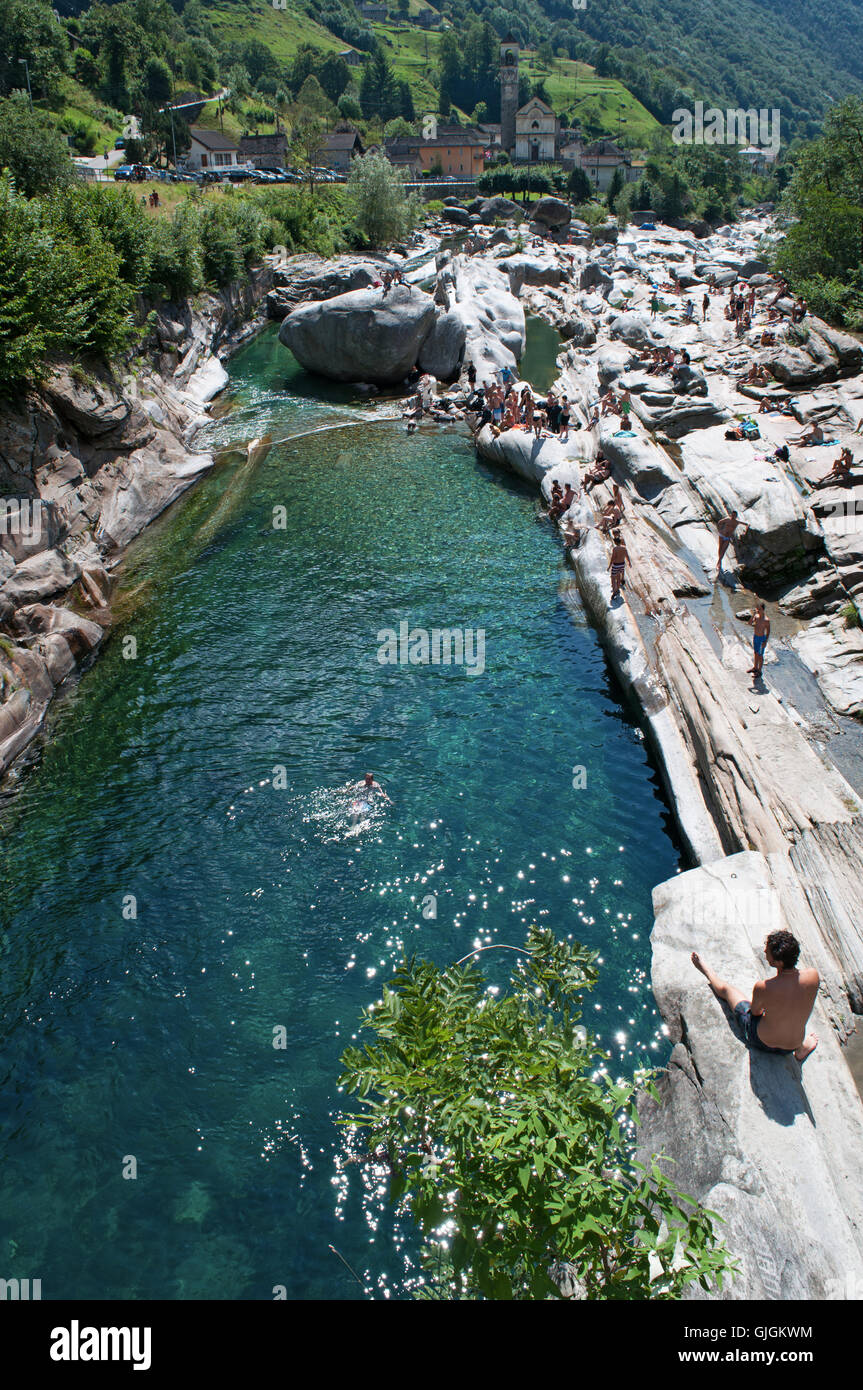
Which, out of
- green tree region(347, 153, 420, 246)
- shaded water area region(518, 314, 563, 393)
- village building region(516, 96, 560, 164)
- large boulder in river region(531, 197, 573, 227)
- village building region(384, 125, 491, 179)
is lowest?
shaded water area region(518, 314, 563, 393)

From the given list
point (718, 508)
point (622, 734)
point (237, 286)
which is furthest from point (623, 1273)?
point (237, 286)

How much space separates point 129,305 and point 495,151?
14622 cm

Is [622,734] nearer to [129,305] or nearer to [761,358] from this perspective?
[129,305]

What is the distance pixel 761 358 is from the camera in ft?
126

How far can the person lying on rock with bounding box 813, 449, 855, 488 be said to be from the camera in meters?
25.0

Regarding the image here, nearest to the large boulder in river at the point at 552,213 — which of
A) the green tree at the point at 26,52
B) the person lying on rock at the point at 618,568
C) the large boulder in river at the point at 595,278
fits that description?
the large boulder in river at the point at 595,278

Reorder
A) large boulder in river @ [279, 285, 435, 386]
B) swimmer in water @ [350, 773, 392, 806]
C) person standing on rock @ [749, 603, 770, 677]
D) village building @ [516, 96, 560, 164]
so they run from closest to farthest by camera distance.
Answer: swimmer in water @ [350, 773, 392, 806] < person standing on rock @ [749, 603, 770, 677] < large boulder in river @ [279, 285, 435, 386] < village building @ [516, 96, 560, 164]

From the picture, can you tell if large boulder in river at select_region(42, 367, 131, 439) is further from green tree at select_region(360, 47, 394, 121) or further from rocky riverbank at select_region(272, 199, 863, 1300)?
green tree at select_region(360, 47, 394, 121)

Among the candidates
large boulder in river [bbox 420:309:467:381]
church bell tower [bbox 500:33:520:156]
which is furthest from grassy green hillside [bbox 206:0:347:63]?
large boulder in river [bbox 420:309:467:381]

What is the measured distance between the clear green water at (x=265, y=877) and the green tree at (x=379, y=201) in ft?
168

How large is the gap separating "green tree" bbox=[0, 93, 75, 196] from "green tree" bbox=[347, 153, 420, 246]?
32223 millimetres

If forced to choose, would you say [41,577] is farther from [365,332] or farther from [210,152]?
[210,152]

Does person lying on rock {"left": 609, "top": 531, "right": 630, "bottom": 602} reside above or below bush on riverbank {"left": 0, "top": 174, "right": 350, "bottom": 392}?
below

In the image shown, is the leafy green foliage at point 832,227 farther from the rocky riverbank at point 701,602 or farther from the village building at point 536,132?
the village building at point 536,132
